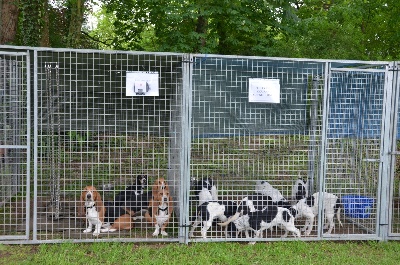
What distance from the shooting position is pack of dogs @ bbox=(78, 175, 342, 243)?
5992mm

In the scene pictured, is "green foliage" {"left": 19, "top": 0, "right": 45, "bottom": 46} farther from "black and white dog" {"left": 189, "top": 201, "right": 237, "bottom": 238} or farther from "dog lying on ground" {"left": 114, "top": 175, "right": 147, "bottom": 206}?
"black and white dog" {"left": 189, "top": 201, "right": 237, "bottom": 238}

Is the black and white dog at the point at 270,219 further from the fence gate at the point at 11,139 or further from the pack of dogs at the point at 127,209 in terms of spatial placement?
the fence gate at the point at 11,139

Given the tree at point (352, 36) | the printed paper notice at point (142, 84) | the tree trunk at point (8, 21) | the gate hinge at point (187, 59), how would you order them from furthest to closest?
the tree at point (352, 36)
the tree trunk at point (8, 21)
the gate hinge at point (187, 59)
the printed paper notice at point (142, 84)

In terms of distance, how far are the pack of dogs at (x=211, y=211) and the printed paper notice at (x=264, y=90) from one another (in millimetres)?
1417

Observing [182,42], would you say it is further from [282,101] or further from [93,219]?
[93,219]

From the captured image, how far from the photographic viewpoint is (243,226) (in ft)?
19.9

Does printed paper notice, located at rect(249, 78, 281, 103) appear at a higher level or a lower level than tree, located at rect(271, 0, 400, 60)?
lower

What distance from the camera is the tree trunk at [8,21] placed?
34.2 ft

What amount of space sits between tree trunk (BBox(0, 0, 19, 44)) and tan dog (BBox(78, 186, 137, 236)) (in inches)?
241

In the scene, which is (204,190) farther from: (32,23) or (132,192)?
(32,23)

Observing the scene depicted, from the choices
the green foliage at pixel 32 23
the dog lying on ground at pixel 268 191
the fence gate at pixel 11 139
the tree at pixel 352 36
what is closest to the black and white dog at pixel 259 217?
the dog lying on ground at pixel 268 191

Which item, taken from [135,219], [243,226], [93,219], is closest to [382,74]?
[243,226]

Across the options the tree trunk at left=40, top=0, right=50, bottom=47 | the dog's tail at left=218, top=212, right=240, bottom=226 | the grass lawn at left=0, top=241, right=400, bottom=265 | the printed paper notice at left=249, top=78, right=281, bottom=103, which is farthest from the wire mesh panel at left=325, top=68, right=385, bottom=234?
the tree trunk at left=40, top=0, right=50, bottom=47

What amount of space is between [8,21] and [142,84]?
21.8 feet
